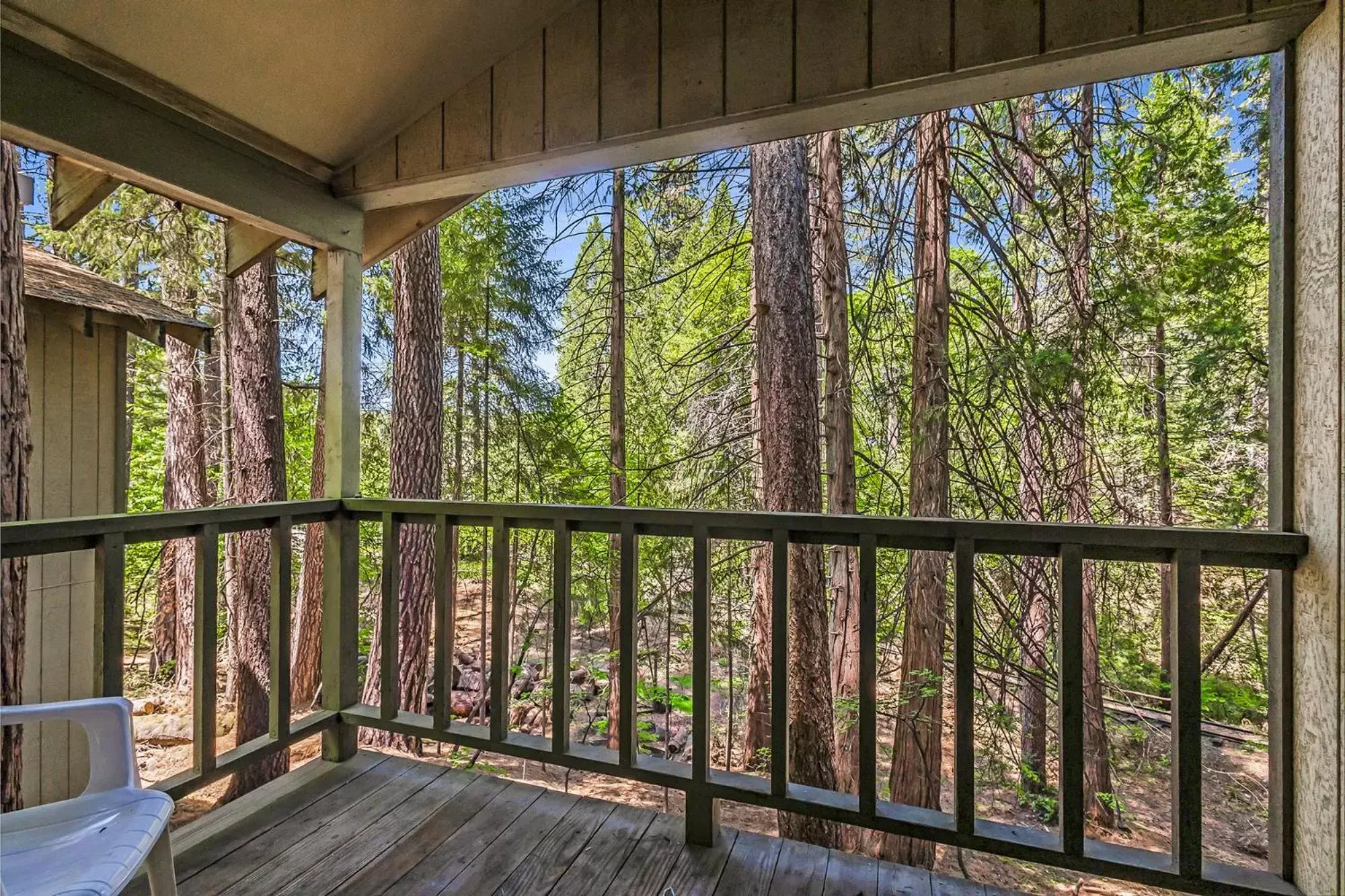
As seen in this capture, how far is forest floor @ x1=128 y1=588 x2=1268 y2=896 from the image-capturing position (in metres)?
4.83

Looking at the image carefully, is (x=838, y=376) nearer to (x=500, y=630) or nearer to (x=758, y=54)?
(x=758, y=54)

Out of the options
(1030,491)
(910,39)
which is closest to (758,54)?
(910,39)

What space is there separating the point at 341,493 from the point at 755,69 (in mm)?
2194

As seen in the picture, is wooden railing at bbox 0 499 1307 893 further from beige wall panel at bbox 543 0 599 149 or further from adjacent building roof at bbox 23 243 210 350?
adjacent building roof at bbox 23 243 210 350

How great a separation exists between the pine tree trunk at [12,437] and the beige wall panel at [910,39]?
364cm

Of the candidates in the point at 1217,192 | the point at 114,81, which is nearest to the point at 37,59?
the point at 114,81

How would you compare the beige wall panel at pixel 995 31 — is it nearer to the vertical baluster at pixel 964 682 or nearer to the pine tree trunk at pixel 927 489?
the vertical baluster at pixel 964 682

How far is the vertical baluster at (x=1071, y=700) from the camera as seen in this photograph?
1545mm

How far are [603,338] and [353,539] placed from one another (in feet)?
14.2

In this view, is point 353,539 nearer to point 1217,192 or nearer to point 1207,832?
point 1217,192

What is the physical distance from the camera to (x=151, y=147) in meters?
1.85

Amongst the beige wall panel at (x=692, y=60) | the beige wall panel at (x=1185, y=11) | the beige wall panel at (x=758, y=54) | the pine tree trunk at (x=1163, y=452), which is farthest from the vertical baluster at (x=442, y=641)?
the pine tree trunk at (x=1163, y=452)

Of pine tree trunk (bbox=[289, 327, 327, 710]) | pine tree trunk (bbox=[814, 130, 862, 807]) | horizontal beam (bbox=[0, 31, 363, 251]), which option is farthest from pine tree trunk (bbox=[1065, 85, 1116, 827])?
pine tree trunk (bbox=[289, 327, 327, 710])

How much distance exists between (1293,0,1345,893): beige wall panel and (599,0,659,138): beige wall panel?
1644 mm
